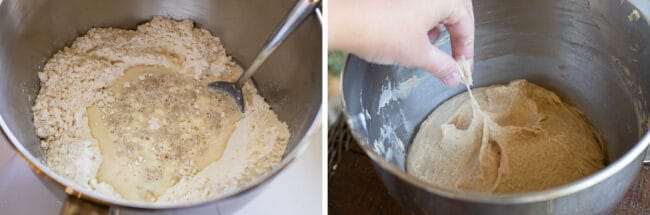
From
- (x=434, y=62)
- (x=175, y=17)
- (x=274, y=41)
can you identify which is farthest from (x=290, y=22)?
(x=175, y=17)

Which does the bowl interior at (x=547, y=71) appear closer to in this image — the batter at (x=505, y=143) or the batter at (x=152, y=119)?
the batter at (x=505, y=143)

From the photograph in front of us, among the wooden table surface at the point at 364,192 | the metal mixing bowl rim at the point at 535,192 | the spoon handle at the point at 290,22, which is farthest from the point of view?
the wooden table surface at the point at 364,192

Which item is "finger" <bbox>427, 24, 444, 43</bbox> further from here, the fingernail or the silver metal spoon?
the silver metal spoon

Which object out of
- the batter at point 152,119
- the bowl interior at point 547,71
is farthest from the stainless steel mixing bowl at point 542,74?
the batter at point 152,119

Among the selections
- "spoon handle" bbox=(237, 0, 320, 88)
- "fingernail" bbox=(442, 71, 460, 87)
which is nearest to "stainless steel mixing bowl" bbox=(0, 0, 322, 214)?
"spoon handle" bbox=(237, 0, 320, 88)

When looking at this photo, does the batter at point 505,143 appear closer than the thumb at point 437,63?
No

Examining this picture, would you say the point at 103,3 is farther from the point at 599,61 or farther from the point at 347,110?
the point at 599,61

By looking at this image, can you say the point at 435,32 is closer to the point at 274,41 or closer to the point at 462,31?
the point at 462,31
